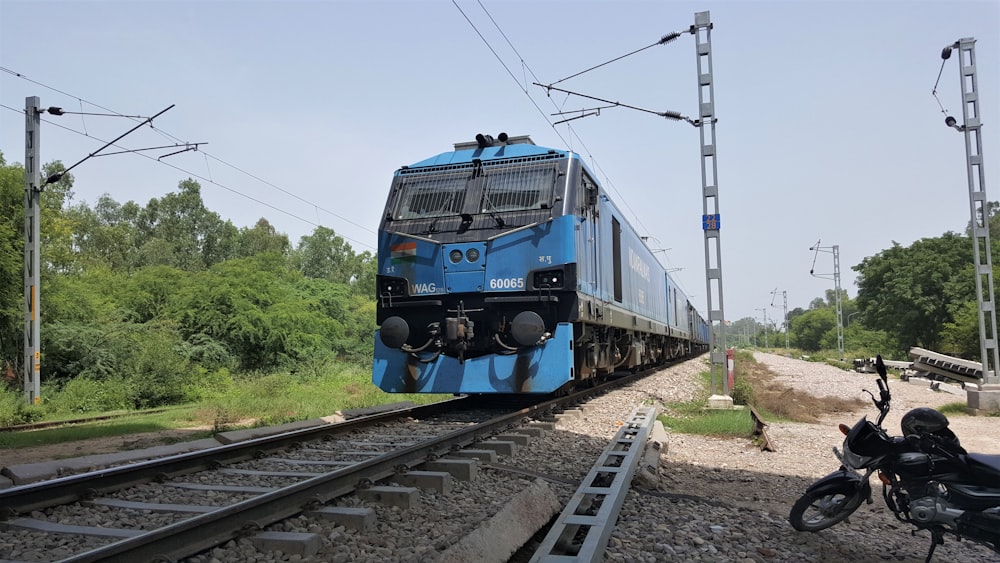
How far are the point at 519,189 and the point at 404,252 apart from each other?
1836 millimetres

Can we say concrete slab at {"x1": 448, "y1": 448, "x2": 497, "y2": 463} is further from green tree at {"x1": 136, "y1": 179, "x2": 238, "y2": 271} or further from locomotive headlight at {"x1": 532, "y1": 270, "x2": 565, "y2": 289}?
green tree at {"x1": 136, "y1": 179, "x2": 238, "y2": 271}

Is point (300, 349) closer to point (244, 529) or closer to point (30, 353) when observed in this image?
point (30, 353)

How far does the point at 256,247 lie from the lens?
56.7 meters

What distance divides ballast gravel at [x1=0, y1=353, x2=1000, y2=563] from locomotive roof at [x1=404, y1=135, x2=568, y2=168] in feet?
13.5

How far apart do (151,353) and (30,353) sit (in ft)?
8.12

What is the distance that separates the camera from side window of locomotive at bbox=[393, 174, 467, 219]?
944 cm

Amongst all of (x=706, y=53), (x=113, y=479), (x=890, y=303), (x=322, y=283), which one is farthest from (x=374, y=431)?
(x=890, y=303)

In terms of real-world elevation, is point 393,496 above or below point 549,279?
below

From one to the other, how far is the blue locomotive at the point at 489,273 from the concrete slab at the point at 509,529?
3721mm

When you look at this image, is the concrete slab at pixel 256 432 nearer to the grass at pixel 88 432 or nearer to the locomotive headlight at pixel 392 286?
the grass at pixel 88 432

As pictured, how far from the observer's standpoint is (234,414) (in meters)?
11.0

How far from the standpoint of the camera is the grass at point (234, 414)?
935cm

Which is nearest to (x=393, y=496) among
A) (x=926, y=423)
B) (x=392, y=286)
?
(x=926, y=423)

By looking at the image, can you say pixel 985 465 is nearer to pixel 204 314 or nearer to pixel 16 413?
pixel 16 413
